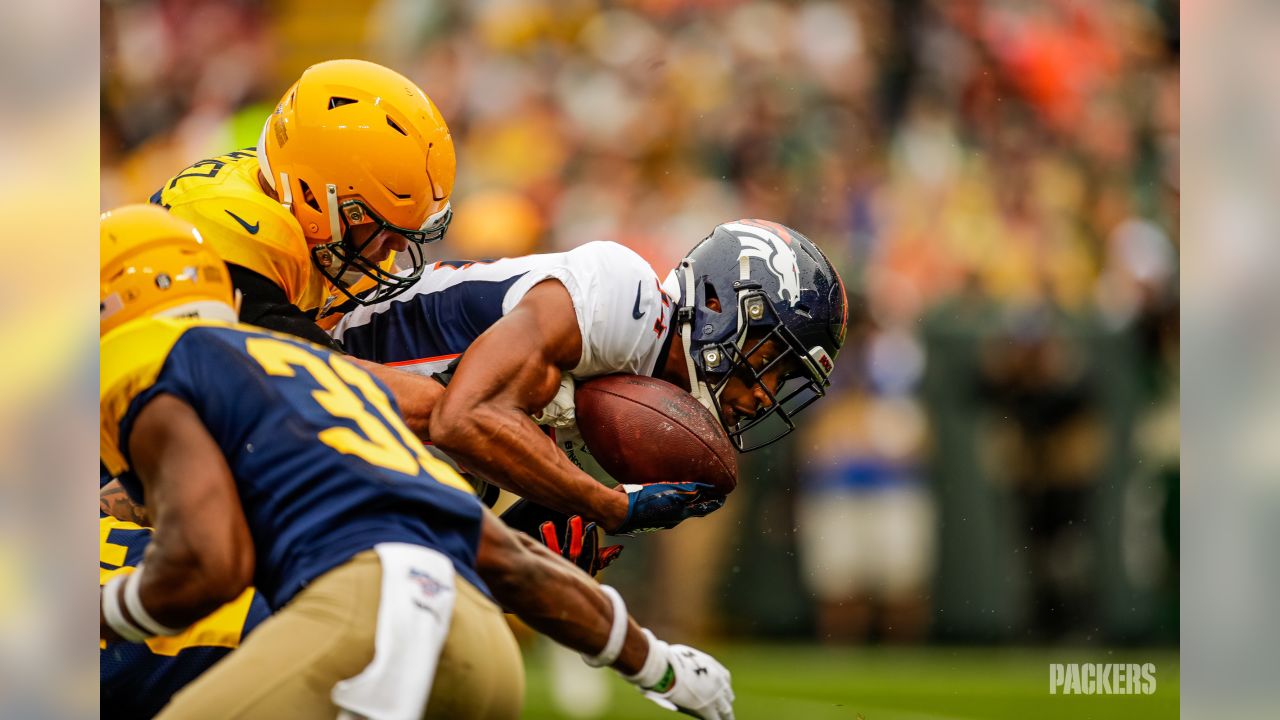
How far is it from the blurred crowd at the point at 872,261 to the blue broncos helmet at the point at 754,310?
2.55m

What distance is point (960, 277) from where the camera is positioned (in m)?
6.77

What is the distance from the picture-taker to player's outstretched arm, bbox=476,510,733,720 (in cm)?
245

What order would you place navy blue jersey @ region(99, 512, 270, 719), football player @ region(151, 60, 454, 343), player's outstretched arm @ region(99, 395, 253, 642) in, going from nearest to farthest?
player's outstretched arm @ region(99, 395, 253, 642), navy blue jersey @ region(99, 512, 270, 719), football player @ region(151, 60, 454, 343)

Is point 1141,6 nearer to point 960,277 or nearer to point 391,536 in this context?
point 960,277

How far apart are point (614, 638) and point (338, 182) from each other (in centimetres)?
143

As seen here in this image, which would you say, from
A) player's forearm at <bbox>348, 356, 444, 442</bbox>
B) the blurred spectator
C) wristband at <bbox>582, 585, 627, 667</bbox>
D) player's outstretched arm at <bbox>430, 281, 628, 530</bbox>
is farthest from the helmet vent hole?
the blurred spectator

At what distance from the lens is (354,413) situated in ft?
7.50

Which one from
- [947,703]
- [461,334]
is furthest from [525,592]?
[947,703]

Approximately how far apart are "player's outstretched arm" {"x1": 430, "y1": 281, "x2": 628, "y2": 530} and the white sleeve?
0.29ft

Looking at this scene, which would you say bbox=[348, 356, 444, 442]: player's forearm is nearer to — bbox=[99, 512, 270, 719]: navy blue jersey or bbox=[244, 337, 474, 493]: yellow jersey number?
bbox=[99, 512, 270, 719]: navy blue jersey

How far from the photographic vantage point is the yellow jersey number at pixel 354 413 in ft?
7.31

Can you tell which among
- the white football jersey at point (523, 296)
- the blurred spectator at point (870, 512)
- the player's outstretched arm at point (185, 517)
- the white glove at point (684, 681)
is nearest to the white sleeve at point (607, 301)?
the white football jersey at point (523, 296)

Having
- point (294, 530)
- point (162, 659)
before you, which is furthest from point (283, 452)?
point (162, 659)

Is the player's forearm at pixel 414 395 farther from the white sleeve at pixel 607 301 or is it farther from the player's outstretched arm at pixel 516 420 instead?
the white sleeve at pixel 607 301
